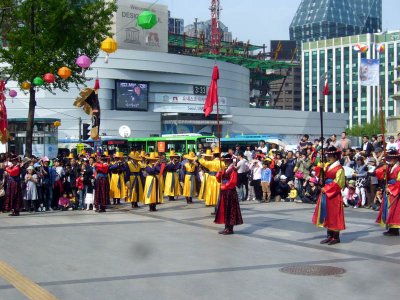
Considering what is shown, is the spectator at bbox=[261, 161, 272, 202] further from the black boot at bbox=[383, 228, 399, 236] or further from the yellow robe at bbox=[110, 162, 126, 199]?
the black boot at bbox=[383, 228, 399, 236]

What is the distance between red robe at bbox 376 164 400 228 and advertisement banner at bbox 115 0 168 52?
185 ft

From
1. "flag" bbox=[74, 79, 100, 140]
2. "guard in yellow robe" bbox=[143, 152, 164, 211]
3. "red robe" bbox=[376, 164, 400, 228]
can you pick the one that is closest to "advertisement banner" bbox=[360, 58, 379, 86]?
"guard in yellow robe" bbox=[143, 152, 164, 211]

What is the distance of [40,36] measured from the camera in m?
26.5

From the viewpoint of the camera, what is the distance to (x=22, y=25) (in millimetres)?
27812

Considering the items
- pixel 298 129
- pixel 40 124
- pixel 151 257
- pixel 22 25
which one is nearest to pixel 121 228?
pixel 151 257

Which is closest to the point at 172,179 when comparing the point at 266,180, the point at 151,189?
the point at 266,180

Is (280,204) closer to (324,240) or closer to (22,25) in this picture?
(324,240)

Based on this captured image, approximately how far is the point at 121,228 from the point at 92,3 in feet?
56.2

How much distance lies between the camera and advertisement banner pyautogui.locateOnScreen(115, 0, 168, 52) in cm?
6731

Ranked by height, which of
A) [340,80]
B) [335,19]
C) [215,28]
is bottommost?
[340,80]

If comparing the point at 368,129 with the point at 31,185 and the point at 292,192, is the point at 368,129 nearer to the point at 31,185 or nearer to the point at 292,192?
the point at 292,192

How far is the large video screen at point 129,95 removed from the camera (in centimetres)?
7012

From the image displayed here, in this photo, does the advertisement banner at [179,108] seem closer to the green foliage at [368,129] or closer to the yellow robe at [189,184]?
the green foliage at [368,129]

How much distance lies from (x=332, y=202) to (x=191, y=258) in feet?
10.4
